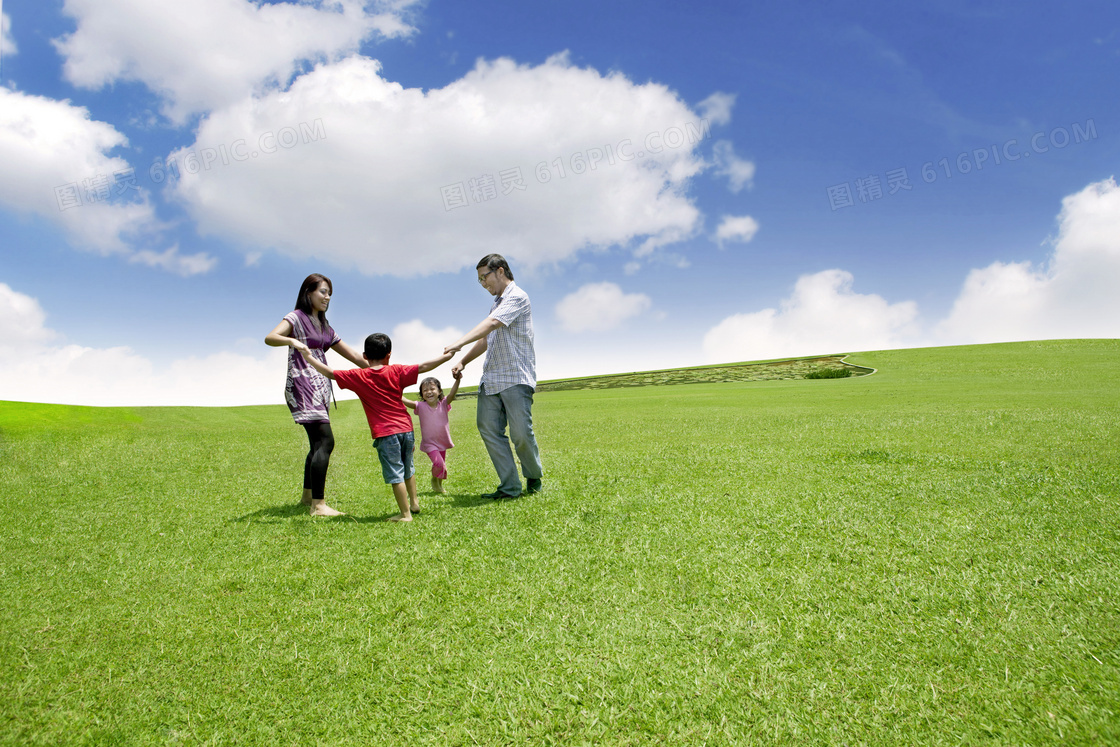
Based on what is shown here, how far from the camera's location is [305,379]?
5953 millimetres

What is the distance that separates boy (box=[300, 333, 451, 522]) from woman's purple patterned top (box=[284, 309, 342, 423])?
17.7 inches

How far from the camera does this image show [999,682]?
8.69 ft

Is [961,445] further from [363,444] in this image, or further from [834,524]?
[363,444]

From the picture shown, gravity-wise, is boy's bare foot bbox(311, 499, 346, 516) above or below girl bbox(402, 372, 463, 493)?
below

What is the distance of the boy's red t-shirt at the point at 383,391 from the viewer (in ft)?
17.9

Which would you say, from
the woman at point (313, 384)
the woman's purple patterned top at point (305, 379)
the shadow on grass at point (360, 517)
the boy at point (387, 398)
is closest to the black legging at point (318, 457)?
the woman at point (313, 384)

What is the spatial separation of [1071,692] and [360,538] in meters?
4.73

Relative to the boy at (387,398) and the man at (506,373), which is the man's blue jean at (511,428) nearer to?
the man at (506,373)

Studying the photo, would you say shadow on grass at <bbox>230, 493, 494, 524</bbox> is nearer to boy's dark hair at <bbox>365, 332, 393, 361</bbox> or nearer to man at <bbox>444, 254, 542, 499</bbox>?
man at <bbox>444, 254, 542, 499</bbox>

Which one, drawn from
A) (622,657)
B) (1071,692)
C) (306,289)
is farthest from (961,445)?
(306,289)

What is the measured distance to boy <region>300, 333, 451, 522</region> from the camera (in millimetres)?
5395

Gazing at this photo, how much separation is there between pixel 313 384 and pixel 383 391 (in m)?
1.07

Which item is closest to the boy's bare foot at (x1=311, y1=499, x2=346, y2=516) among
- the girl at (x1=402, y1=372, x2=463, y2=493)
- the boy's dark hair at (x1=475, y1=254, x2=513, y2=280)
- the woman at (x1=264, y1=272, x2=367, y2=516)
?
the woman at (x1=264, y1=272, x2=367, y2=516)

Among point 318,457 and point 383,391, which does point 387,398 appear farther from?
point 318,457
